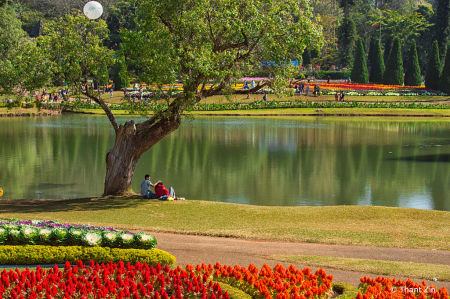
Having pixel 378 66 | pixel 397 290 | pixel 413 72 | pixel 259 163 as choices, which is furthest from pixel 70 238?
pixel 378 66

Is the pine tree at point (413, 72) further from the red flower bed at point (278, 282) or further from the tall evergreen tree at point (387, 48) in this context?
the red flower bed at point (278, 282)

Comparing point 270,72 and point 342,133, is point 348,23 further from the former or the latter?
point 270,72

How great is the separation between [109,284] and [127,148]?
9.44 metres

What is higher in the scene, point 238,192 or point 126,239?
point 126,239

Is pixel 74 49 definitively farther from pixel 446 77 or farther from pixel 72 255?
pixel 446 77

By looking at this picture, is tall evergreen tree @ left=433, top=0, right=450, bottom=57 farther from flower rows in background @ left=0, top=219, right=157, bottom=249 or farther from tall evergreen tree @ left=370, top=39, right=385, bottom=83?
flower rows in background @ left=0, top=219, right=157, bottom=249

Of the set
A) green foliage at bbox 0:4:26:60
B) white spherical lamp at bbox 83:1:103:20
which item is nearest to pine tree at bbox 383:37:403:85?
green foliage at bbox 0:4:26:60

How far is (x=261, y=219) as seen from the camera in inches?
471

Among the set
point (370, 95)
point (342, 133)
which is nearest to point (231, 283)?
point (342, 133)

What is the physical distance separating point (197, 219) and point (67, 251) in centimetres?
514

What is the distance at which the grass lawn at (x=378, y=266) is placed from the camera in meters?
7.13

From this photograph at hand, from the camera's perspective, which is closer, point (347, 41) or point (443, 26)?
point (443, 26)

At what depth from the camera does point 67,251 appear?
6.98 m

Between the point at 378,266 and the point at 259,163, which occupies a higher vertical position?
the point at 378,266
